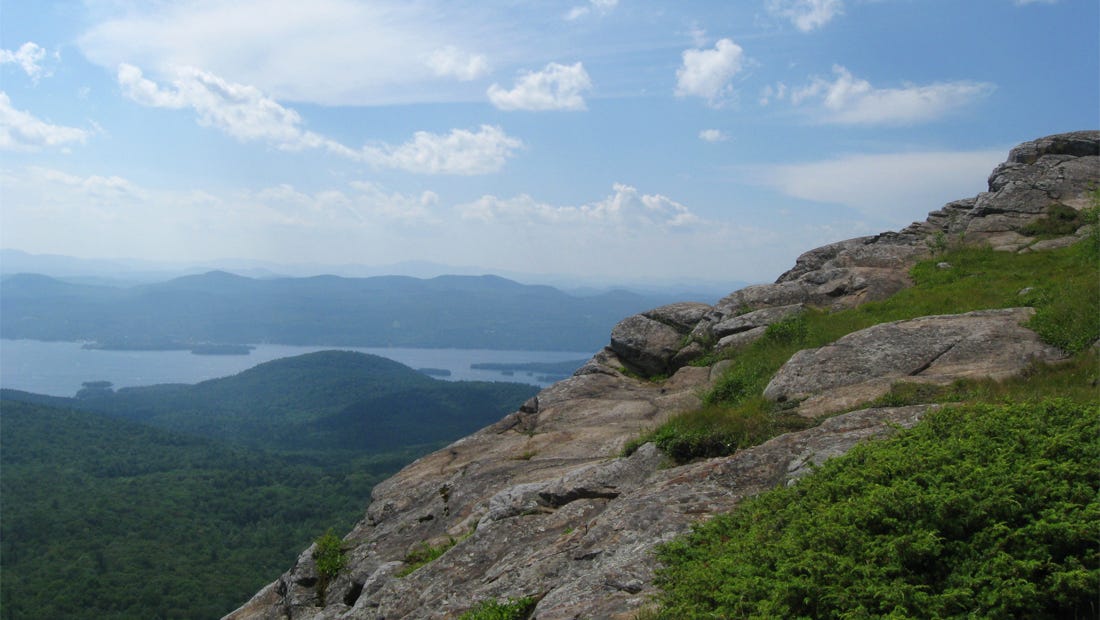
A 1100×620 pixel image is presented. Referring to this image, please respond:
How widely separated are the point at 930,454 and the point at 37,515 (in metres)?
106

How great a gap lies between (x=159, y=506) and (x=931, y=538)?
338 ft

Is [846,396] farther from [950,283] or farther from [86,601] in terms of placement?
[86,601]

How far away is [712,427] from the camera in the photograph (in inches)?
481

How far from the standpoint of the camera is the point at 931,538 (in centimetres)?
631

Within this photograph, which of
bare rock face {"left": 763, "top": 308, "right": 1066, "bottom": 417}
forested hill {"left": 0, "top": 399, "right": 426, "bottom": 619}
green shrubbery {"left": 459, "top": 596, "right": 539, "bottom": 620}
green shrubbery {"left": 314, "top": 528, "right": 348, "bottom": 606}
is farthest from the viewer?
forested hill {"left": 0, "top": 399, "right": 426, "bottom": 619}

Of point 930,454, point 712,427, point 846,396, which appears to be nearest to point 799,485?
point 930,454

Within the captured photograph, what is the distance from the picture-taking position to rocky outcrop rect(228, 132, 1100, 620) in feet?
32.1

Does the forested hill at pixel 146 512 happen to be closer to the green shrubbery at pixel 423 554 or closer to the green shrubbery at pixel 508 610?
the green shrubbery at pixel 423 554

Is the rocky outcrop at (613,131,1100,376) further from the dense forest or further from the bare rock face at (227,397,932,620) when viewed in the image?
the dense forest

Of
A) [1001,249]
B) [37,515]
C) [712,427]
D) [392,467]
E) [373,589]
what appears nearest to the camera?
[712,427]

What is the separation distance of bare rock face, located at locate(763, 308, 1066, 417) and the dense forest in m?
49.0

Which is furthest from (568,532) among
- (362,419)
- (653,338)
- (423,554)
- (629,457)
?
(362,419)

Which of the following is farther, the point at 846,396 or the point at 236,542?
the point at 236,542

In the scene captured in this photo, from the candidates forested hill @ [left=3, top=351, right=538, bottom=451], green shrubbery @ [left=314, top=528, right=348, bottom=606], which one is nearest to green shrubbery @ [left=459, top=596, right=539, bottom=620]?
green shrubbery @ [left=314, top=528, right=348, bottom=606]
